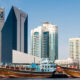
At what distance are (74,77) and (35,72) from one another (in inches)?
635

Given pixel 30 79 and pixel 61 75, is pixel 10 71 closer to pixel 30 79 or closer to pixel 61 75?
pixel 30 79

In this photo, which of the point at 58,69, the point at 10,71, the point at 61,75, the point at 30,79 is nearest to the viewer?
the point at 30,79

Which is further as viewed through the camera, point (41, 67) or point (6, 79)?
point (41, 67)

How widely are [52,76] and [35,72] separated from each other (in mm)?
7184

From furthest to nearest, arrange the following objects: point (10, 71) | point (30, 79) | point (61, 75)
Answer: point (61, 75) → point (10, 71) → point (30, 79)

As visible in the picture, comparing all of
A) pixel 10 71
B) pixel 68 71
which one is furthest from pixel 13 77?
pixel 68 71

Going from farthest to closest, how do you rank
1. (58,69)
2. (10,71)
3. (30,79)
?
(58,69)
(10,71)
(30,79)

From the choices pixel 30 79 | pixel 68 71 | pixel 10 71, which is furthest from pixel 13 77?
pixel 68 71

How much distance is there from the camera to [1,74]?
384 feet

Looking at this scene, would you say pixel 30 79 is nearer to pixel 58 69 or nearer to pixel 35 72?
pixel 35 72

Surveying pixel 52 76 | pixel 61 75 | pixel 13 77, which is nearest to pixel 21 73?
pixel 13 77

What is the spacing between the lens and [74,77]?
122 metres

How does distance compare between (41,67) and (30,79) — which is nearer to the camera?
(30,79)

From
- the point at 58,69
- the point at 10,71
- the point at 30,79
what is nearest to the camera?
the point at 30,79
